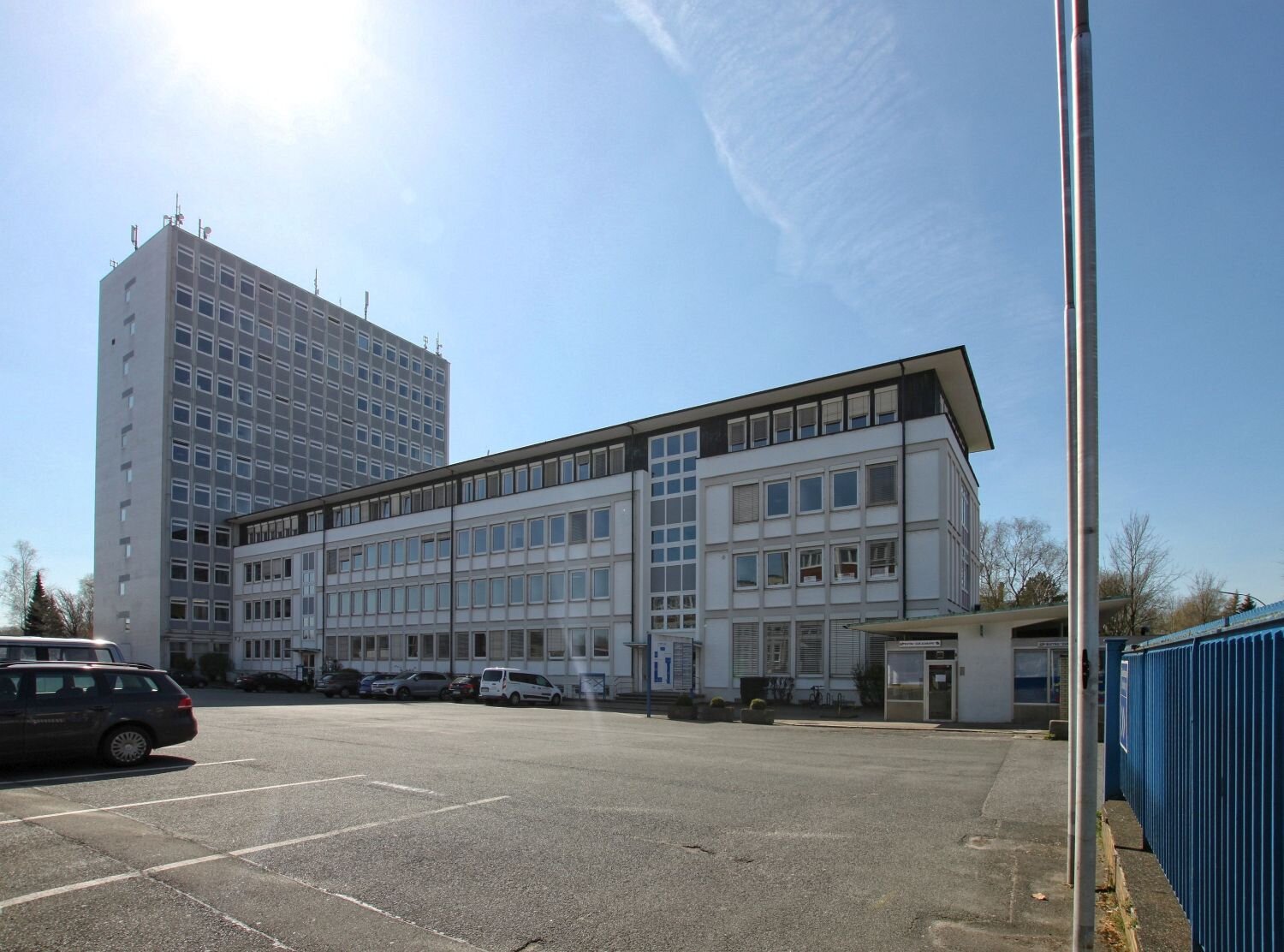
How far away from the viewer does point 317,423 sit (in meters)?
81.4

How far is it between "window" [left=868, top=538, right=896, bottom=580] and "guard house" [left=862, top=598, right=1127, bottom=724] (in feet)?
20.9

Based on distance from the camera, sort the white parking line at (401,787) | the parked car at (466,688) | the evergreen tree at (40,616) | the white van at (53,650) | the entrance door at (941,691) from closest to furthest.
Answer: the white parking line at (401,787), the white van at (53,650), the entrance door at (941,691), the parked car at (466,688), the evergreen tree at (40,616)

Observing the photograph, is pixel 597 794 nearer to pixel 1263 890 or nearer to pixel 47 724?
pixel 47 724

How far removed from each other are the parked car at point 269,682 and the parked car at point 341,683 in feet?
14.6

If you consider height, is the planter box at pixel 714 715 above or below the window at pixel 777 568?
below

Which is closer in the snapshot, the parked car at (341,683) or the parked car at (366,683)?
the parked car at (366,683)

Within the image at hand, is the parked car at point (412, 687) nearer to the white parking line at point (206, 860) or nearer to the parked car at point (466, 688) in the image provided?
the parked car at point (466, 688)

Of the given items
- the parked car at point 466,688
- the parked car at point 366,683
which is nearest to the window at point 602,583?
the parked car at point 466,688

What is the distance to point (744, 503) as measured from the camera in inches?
1550

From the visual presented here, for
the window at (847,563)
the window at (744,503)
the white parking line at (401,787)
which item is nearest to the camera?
the white parking line at (401,787)

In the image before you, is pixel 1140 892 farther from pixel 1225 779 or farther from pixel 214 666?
pixel 214 666

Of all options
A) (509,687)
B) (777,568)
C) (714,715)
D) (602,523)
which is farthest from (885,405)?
(509,687)

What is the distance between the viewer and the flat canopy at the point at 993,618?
2458cm

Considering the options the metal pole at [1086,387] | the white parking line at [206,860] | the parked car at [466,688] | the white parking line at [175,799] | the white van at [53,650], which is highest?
the metal pole at [1086,387]
